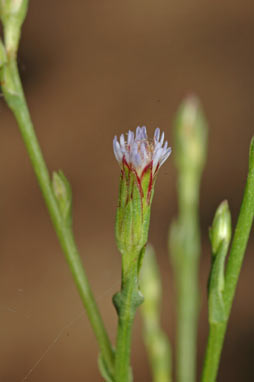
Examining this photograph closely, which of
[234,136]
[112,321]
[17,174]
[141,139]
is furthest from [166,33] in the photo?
[141,139]

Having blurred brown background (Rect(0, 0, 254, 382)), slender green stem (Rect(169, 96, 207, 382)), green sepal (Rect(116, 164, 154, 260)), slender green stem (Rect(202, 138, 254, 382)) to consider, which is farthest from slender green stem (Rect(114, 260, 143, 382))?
blurred brown background (Rect(0, 0, 254, 382))

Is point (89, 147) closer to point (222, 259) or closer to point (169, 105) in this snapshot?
point (169, 105)

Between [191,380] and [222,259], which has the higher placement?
[222,259]

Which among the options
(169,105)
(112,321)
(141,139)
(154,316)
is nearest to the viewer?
(141,139)

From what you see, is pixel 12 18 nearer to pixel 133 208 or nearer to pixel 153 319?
pixel 133 208

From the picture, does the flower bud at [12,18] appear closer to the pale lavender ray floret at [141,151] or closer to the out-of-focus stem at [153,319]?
the pale lavender ray floret at [141,151]

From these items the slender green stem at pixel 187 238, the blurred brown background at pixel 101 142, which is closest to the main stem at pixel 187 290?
the slender green stem at pixel 187 238

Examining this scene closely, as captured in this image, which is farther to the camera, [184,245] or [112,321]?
[112,321]
